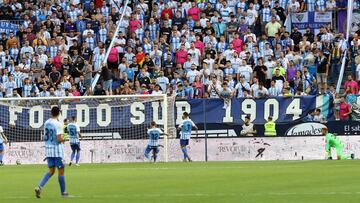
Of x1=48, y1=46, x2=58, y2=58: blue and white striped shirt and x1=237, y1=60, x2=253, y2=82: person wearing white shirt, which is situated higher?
x1=48, y1=46, x2=58, y2=58: blue and white striped shirt

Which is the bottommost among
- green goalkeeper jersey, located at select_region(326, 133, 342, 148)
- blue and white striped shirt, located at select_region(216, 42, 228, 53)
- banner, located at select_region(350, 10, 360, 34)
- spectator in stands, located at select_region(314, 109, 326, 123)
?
green goalkeeper jersey, located at select_region(326, 133, 342, 148)

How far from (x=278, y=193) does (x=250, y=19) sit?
25.8 m

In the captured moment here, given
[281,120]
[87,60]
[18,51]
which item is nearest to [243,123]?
[281,120]

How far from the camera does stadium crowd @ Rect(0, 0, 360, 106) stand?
4503cm

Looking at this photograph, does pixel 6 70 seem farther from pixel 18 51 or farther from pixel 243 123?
pixel 243 123

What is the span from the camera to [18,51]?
50094 mm

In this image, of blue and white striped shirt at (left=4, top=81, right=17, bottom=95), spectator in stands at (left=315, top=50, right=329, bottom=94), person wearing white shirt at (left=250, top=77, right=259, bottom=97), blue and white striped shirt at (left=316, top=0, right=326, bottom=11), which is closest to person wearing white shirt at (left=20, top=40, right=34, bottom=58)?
blue and white striped shirt at (left=4, top=81, right=17, bottom=95)

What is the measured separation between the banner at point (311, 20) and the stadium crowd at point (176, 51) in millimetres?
288

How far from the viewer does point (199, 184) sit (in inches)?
1072

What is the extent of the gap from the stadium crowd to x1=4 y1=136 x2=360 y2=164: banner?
6.92ft

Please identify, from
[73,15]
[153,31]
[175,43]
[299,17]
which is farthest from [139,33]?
[299,17]

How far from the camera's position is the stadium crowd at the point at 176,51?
4503cm

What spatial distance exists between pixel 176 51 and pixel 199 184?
825 inches

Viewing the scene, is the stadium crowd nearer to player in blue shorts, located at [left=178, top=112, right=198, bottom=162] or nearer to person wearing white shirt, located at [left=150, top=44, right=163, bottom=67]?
person wearing white shirt, located at [left=150, top=44, right=163, bottom=67]
